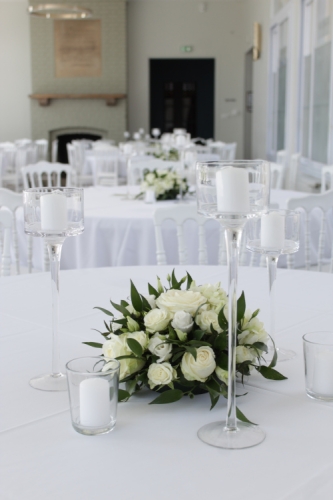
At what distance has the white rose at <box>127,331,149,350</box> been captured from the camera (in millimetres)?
1031

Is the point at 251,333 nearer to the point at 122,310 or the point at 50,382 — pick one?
the point at 122,310

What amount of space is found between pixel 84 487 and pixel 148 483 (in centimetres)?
8

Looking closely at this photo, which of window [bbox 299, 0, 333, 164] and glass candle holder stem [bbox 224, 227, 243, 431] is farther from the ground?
window [bbox 299, 0, 333, 164]

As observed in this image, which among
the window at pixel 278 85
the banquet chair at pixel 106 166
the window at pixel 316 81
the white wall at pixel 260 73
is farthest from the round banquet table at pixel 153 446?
the white wall at pixel 260 73

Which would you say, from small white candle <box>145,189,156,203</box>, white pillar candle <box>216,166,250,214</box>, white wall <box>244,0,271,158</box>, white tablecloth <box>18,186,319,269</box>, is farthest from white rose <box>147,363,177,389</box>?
white wall <box>244,0,271,158</box>

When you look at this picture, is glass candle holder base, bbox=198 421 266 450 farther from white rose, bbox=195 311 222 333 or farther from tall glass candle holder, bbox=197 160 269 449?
white rose, bbox=195 311 222 333

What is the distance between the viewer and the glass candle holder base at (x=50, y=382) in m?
1.12

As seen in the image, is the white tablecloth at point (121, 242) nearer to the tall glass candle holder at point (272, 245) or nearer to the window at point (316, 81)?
the tall glass candle holder at point (272, 245)

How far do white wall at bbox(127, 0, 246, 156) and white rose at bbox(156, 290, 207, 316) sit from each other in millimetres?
11121

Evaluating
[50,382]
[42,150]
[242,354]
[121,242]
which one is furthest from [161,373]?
[42,150]

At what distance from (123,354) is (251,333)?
0.70 feet

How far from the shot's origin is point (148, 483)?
820mm

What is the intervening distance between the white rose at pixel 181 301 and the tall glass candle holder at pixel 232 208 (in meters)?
0.18

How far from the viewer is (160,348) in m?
1.02
